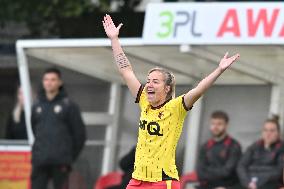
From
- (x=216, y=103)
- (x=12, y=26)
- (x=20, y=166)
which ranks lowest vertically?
(x=20, y=166)

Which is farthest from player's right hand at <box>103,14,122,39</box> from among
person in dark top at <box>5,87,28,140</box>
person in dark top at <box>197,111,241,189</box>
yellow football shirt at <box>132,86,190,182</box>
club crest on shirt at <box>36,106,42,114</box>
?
person in dark top at <box>5,87,28,140</box>

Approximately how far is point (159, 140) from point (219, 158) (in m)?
4.06

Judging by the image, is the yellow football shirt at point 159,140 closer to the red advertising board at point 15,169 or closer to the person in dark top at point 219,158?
the person in dark top at point 219,158

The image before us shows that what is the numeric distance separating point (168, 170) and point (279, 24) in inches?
137

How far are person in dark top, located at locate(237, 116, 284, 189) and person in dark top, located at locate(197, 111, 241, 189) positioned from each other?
191 mm

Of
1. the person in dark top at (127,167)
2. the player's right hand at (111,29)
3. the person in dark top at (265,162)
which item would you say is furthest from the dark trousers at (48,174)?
the player's right hand at (111,29)

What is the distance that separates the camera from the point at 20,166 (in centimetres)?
1380

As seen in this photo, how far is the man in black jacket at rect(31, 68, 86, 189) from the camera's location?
11.9 m

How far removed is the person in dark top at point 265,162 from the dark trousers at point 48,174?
6.60 ft

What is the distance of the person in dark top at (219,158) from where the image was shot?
12.2m

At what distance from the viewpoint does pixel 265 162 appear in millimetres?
11992

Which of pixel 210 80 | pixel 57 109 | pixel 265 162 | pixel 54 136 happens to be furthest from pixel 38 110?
pixel 210 80

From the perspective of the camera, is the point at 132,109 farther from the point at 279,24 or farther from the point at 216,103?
the point at 279,24

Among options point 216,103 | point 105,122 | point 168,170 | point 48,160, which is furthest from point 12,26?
point 168,170
